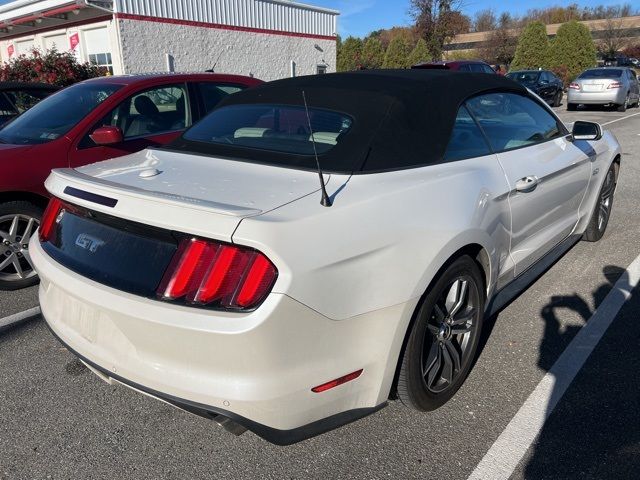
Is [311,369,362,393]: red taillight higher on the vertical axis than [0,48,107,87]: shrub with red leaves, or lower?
lower

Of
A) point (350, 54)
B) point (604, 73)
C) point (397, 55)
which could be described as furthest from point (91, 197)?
point (350, 54)

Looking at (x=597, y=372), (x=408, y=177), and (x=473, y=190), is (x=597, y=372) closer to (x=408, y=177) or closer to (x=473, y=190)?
(x=473, y=190)

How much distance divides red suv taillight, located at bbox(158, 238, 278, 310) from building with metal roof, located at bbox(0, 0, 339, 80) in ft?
56.4

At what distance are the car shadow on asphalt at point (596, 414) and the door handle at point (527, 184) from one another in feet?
3.11

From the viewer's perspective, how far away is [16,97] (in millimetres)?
5914

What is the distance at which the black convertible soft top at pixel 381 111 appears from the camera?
8.08 ft

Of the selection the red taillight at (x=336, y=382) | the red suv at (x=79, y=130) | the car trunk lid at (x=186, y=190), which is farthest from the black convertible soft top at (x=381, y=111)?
the red suv at (x=79, y=130)

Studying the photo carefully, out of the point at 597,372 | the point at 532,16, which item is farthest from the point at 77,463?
the point at 532,16

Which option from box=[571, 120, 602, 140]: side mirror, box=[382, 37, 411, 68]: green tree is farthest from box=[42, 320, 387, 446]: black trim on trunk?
box=[382, 37, 411, 68]: green tree

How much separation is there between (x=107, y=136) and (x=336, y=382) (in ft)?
9.83

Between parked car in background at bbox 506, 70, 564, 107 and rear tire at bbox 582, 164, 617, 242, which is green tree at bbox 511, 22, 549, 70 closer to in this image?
parked car in background at bbox 506, 70, 564, 107

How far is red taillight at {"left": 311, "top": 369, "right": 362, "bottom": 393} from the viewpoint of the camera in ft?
6.57

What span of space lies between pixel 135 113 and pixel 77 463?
3.21m

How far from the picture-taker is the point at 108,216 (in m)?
2.17
